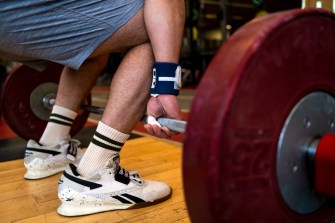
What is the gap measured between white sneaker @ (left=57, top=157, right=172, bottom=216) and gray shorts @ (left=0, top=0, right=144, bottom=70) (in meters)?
0.27

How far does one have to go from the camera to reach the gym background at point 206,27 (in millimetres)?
4849

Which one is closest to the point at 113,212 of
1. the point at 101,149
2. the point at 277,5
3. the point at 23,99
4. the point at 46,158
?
the point at 101,149

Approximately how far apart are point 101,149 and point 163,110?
19cm

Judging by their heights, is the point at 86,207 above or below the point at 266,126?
below

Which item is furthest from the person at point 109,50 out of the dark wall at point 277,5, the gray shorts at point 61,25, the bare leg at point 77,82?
the dark wall at point 277,5

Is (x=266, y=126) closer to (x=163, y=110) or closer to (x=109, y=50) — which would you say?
(x=163, y=110)

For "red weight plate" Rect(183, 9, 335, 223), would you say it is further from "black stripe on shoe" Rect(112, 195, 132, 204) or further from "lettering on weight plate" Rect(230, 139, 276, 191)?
"black stripe on shoe" Rect(112, 195, 132, 204)

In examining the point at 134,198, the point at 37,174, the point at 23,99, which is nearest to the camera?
the point at 134,198

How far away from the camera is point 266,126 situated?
403 mm

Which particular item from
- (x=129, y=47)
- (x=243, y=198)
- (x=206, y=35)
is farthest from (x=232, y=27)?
(x=243, y=198)

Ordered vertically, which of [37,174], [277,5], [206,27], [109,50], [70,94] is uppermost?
[277,5]

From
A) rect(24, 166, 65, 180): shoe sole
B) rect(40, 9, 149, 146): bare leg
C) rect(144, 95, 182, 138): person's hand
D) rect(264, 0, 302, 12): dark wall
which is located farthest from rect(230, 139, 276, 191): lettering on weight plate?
rect(264, 0, 302, 12): dark wall

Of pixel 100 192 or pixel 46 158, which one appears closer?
pixel 100 192

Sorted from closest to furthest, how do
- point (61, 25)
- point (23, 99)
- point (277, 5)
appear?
point (61, 25)
point (23, 99)
point (277, 5)
